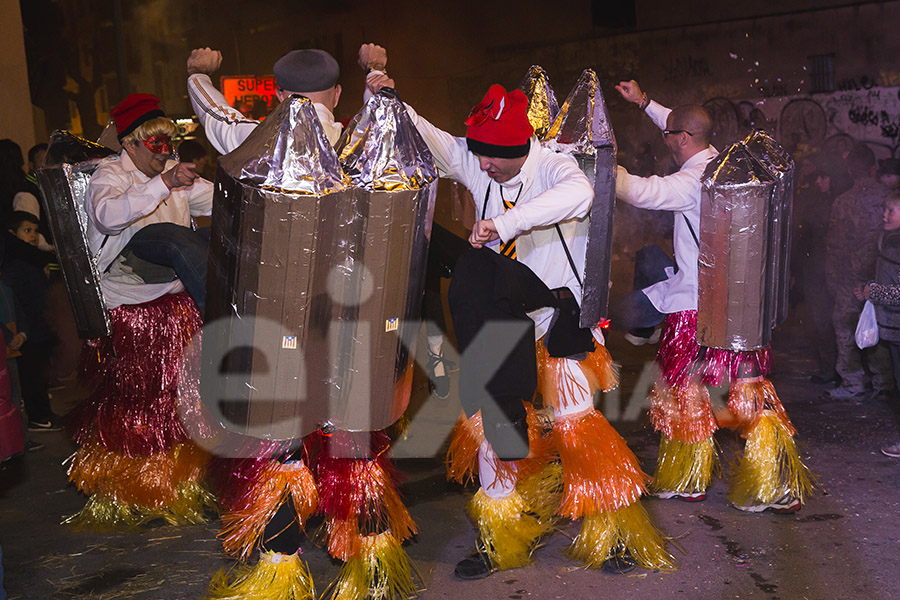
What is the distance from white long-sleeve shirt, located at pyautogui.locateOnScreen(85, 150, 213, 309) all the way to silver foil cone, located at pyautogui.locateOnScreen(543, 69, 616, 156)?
1.59m

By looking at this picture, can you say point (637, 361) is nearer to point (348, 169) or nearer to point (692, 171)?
point (692, 171)

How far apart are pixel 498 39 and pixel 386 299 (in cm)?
1277

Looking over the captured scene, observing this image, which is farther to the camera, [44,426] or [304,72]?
[44,426]

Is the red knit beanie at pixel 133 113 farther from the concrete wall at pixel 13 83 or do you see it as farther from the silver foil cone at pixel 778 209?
the concrete wall at pixel 13 83

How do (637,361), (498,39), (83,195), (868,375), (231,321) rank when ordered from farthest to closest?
(498,39), (637,361), (868,375), (83,195), (231,321)

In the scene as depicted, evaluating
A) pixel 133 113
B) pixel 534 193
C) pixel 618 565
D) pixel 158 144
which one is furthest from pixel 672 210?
pixel 133 113

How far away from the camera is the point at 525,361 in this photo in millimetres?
3166

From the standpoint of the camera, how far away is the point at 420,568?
11.8 ft

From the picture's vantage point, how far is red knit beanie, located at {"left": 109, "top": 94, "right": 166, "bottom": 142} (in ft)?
12.8

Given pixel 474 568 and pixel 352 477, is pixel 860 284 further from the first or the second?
pixel 352 477

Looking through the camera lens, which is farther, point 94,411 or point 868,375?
point 868,375

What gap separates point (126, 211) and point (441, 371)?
9.07ft

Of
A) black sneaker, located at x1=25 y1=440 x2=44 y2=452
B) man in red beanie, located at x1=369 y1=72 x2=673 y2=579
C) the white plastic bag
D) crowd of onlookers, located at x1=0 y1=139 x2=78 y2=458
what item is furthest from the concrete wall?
the white plastic bag

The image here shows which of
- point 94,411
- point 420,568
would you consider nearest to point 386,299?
point 420,568
